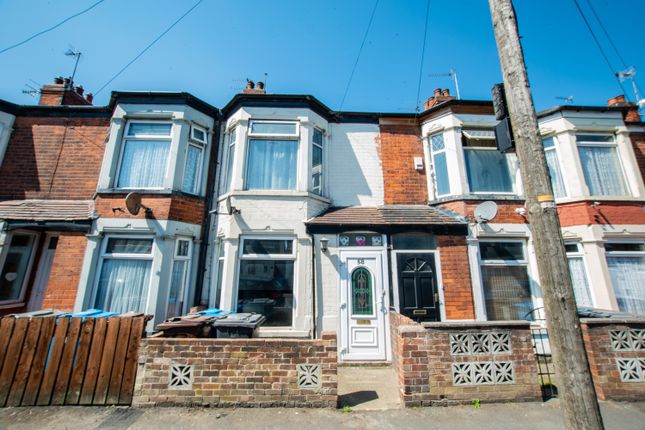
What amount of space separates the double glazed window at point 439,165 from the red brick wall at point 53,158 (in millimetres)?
10104

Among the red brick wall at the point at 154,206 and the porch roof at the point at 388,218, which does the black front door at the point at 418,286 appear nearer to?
the porch roof at the point at 388,218

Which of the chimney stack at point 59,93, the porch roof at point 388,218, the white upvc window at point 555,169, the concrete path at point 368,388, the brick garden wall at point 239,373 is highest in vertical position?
the chimney stack at point 59,93

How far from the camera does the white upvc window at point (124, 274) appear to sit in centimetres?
630

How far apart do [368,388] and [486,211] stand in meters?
5.31

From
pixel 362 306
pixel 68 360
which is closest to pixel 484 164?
pixel 362 306


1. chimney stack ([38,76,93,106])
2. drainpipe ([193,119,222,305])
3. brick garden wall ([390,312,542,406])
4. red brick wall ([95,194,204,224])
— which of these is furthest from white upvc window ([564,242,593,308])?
chimney stack ([38,76,93,106])

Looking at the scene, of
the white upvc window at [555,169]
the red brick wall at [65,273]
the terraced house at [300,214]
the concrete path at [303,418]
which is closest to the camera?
the concrete path at [303,418]

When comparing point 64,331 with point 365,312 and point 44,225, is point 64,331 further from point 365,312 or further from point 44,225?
point 365,312

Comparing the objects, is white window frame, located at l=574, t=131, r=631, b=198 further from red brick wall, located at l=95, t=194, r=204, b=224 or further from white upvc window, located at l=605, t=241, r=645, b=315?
red brick wall, located at l=95, t=194, r=204, b=224

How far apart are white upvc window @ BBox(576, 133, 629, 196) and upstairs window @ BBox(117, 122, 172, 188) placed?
471 inches

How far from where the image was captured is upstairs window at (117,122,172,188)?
283 inches

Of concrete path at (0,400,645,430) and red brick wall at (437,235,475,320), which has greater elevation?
red brick wall at (437,235,475,320)

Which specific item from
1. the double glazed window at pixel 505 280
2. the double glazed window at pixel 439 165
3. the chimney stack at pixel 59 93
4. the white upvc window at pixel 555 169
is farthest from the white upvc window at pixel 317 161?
the chimney stack at pixel 59 93

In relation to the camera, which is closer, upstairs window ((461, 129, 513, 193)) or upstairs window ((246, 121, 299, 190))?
upstairs window ((246, 121, 299, 190))
